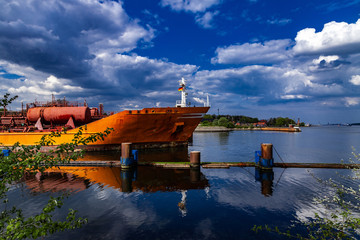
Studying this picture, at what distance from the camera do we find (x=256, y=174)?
46.9ft

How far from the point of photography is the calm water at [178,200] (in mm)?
7254

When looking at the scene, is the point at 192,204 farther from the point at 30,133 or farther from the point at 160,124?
the point at 30,133

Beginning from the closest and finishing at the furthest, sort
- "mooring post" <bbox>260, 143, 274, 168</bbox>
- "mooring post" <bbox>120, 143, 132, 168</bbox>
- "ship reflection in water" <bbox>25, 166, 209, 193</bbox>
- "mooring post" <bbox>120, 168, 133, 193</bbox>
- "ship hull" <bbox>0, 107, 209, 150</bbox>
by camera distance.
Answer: "mooring post" <bbox>120, 168, 133, 193</bbox> < "ship reflection in water" <bbox>25, 166, 209, 193</bbox> < "mooring post" <bbox>260, 143, 274, 168</bbox> < "mooring post" <bbox>120, 143, 132, 168</bbox> < "ship hull" <bbox>0, 107, 209, 150</bbox>

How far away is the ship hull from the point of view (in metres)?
22.4

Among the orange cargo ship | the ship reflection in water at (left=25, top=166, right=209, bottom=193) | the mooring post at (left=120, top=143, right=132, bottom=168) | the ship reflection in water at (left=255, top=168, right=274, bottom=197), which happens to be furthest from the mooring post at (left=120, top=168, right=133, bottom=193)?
the orange cargo ship

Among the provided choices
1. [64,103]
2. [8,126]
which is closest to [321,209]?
[64,103]

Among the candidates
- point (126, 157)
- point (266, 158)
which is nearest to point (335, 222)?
point (266, 158)

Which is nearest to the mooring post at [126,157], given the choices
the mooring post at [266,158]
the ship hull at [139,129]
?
the ship hull at [139,129]

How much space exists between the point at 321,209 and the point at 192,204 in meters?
6.05

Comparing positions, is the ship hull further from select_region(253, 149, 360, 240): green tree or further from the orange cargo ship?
select_region(253, 149, 360, 240): green tree

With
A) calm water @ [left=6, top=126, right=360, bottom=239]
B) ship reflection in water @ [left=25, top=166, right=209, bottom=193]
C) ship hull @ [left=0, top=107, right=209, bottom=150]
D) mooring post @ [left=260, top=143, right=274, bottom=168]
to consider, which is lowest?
calm water @ [left=6, top=126, right=360, bottom=239]

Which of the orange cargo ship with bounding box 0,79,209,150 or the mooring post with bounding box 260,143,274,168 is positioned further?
the orange cargo ship with bounding box 0,79,209,150

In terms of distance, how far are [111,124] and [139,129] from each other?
3.37 metres

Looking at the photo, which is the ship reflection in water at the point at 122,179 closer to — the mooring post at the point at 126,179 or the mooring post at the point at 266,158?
the mooring post at the point at 126,179
